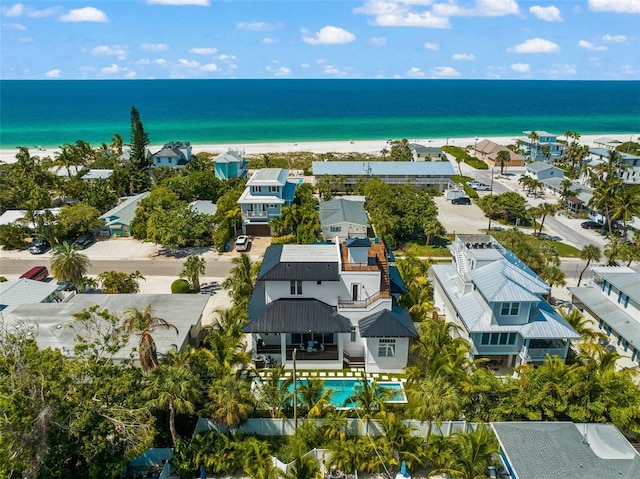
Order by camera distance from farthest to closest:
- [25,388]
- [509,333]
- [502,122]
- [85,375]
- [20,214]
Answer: [502,122] < [20,214] < [509,333] < [85,375] < [25,388]

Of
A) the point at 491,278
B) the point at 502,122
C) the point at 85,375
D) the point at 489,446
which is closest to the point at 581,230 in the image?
the point at 491,278

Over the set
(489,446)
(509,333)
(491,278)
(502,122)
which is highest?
(502,122)

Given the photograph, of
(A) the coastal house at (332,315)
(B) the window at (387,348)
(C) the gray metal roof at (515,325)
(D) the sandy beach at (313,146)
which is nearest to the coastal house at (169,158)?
(D) the sandy beach at (313,146)

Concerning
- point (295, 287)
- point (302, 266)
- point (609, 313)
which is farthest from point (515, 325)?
point (295, 287)

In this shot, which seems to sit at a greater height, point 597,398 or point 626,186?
point 626,186

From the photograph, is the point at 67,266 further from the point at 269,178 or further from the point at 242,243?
the point at 269,178

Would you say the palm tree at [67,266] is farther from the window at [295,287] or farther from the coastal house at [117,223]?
the window at [295,287]

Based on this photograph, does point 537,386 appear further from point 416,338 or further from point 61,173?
point 61,173
